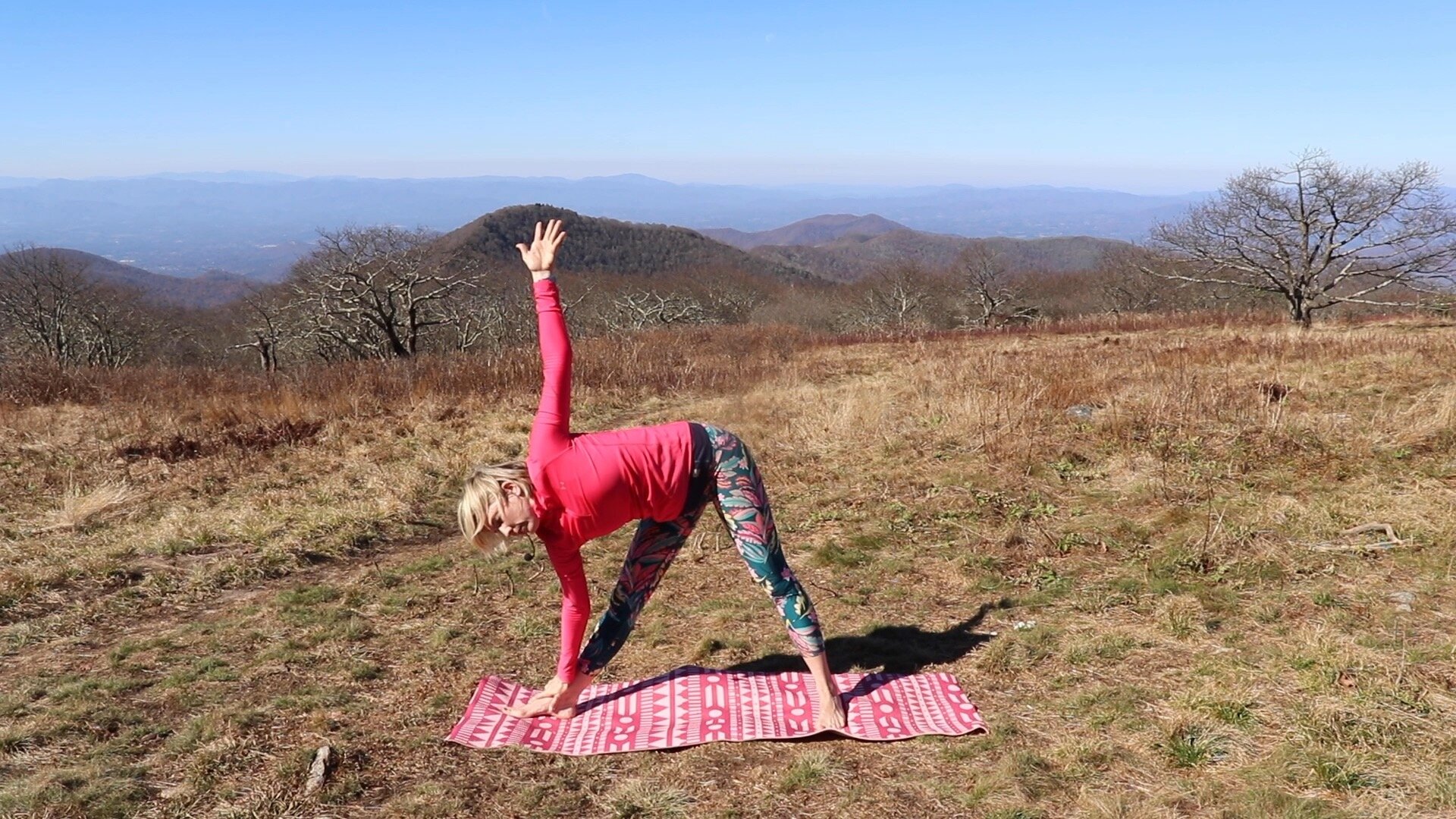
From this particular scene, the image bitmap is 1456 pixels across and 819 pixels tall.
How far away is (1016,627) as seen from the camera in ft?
13.5

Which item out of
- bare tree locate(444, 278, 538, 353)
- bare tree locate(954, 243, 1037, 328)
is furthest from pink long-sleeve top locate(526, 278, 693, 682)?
bare tree locate(954, 243, 1037, 328)

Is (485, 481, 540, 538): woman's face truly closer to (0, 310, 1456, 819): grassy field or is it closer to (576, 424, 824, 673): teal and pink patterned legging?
(576, 424, 824, 673): teal and pink patterned legging

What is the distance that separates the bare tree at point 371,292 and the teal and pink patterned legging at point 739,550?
1414cm

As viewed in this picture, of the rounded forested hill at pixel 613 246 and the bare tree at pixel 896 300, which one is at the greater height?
the rounded forested hill at pixel 613 246

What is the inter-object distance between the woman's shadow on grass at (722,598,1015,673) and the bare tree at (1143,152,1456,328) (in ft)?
43.5

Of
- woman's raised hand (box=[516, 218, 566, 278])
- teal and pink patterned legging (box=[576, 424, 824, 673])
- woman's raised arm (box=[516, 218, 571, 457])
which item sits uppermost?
woman's raised hand (box=[516, 218, 566, 278])

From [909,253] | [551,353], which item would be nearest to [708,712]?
[551,353]

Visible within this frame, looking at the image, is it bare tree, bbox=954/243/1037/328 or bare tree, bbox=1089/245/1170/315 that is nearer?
bare tree, bbox=954/243/1037/328

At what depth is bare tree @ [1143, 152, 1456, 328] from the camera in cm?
1423

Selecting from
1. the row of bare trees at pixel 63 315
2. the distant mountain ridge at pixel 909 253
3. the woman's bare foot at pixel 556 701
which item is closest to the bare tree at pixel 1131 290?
the woman's bare foot at pixel 556 701

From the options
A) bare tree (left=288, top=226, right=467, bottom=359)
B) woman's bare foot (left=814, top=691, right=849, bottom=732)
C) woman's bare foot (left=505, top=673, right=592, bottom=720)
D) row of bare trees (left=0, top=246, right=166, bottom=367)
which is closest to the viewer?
woman's bare foot (left=814, top=691, right=849, bottom=732)

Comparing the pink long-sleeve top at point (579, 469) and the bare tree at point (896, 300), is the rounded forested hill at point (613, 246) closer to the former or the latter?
the bare tree at point (896, 300)

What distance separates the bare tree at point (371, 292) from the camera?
18500mm

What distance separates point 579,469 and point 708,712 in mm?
1374
